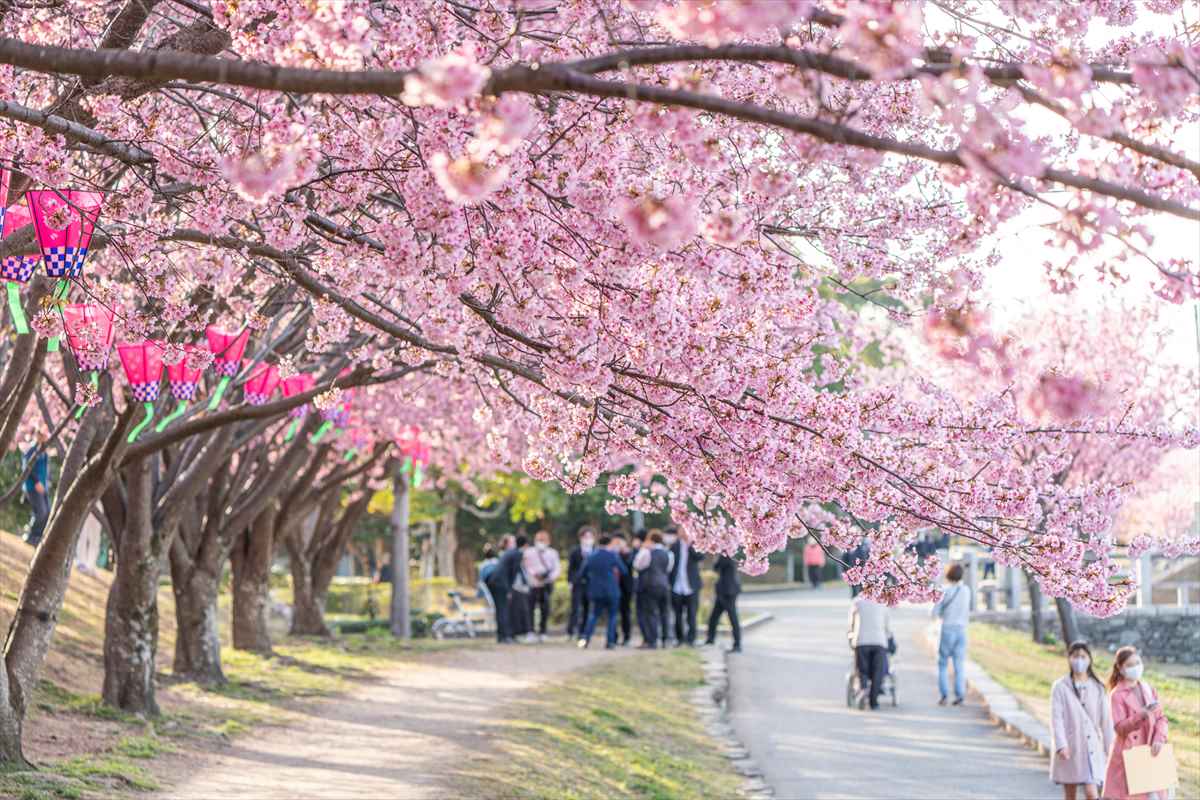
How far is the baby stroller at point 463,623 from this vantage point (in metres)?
25.4

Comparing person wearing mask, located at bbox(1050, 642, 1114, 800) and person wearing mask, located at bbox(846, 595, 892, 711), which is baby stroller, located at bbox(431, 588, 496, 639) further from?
person wearing mask, located at bbox(1050, 642, 1114, 800)

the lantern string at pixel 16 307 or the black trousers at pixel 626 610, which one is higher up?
the lantern string at pixel 16 307

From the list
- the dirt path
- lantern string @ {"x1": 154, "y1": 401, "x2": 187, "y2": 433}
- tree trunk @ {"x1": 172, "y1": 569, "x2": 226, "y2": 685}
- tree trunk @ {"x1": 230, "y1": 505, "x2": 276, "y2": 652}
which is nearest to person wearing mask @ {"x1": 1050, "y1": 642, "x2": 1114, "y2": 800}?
the dirt path

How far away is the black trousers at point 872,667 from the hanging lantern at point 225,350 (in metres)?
8.38

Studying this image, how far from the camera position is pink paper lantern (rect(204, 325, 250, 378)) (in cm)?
1006

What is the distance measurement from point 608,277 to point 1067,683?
6206 mm

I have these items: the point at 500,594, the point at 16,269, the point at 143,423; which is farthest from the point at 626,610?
the point at 16,269

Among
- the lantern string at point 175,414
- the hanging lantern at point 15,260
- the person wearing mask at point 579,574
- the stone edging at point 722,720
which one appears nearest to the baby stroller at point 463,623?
the person wearing mask at point 579,574

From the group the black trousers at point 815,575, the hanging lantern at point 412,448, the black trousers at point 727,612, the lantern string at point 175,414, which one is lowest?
the black trousers at point 727,612

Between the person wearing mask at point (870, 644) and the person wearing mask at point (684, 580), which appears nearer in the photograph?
the person wearing mask at point (870, 644)

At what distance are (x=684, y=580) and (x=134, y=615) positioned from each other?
9992 millimetres

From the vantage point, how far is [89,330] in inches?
324

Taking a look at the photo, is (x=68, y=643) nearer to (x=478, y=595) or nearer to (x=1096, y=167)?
(x=1096, y=167)

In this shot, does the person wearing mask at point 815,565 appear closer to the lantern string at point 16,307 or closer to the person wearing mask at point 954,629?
the person wearing mask at point 954,629
